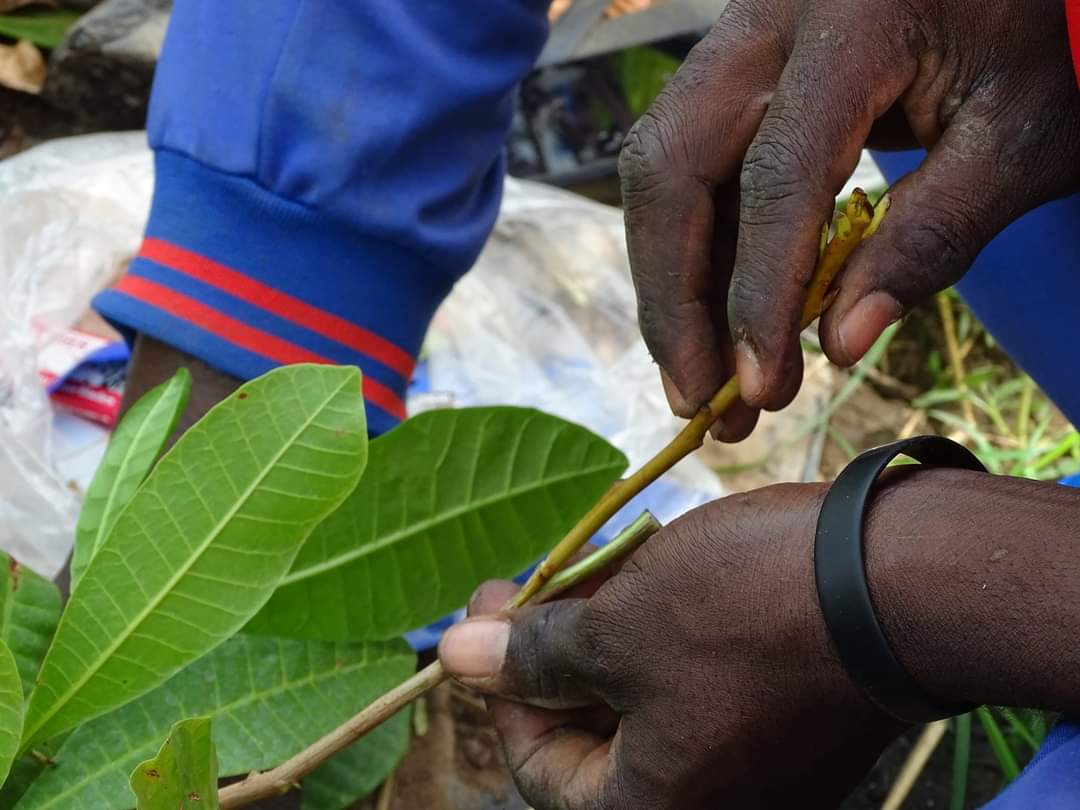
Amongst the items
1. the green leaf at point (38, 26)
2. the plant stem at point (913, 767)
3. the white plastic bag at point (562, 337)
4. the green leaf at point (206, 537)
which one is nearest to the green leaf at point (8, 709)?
the green leaf at point (206, 537)

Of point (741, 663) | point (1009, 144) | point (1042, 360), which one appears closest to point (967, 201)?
point (1009, 144)

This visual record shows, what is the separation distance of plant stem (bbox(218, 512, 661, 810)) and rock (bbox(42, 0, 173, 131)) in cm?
140

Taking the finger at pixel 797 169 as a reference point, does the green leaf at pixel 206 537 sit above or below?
below

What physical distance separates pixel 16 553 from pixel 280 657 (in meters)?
0.51

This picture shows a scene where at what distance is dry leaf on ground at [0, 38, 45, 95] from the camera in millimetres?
1810

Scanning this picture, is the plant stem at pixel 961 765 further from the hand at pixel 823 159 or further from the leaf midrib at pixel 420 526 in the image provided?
the hand at pixel 823 159

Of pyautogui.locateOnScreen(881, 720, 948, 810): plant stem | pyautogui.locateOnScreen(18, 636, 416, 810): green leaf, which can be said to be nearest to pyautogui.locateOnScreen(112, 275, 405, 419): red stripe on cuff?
pyautogui.locateOnScreen(18, 636, 416, 810): green leaf

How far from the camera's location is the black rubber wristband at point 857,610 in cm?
57

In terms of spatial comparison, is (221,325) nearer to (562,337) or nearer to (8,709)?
(8,709)

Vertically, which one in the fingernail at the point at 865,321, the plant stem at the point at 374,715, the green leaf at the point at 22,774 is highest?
the fingernail at the point at 865,321

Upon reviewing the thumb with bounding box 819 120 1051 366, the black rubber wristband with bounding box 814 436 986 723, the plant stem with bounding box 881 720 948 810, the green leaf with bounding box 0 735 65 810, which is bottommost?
the plant stem with bounding box 881 720 948 810

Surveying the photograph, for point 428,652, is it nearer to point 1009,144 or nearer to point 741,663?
point 741,663

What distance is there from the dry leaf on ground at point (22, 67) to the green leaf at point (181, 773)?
1524 mm

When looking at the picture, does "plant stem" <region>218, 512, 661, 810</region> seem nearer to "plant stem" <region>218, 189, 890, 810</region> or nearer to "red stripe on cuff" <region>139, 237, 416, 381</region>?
"plant stem" <region>218, 189, 890, 810</region>
